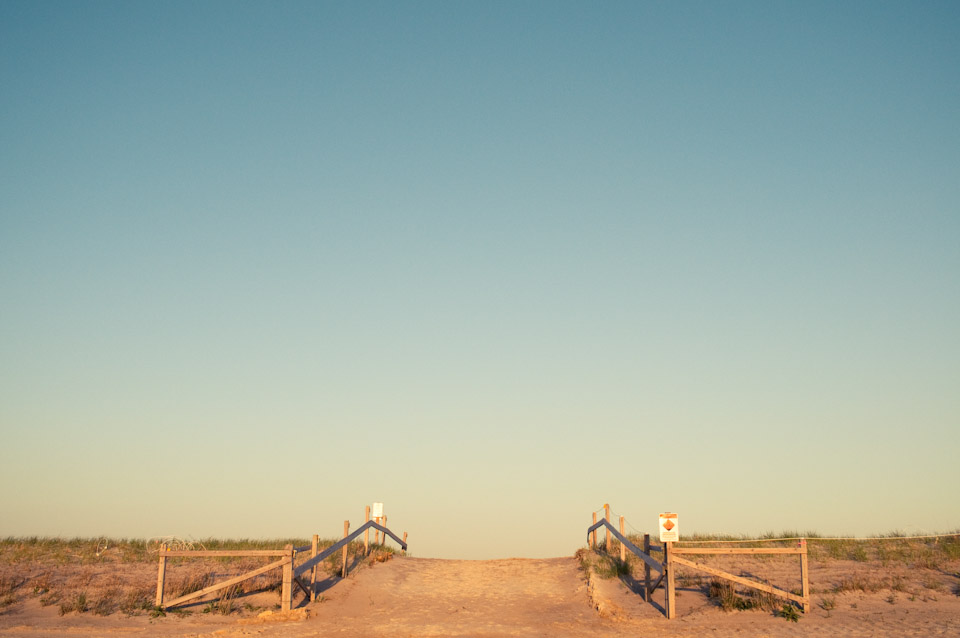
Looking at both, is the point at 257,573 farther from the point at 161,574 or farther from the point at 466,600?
the point at 466,600

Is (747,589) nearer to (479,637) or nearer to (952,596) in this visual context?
(952,596)

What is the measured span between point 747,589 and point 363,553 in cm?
1371

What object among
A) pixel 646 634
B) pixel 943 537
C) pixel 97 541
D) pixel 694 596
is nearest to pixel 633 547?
pixel 694 596

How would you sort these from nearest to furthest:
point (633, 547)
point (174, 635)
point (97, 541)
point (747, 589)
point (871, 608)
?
point (174, 635) < point (871, 608) < point (747, 589) < point (633, 547) < point (97, 541)

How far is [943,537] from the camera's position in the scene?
2684 centimetres

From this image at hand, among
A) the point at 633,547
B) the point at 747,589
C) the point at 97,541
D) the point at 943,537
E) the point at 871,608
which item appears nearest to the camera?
the point at 871,608

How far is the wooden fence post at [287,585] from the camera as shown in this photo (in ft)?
64.1

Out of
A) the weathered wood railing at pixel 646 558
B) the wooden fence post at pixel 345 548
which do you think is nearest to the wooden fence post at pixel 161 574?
the wooden fence post at pixel 345 548

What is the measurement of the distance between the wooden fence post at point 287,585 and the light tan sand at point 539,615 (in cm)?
39

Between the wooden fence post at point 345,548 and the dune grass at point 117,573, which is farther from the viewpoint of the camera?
the wooden fence post at point 345,548

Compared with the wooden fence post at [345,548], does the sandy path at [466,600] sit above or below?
below

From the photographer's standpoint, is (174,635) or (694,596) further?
(694,596)

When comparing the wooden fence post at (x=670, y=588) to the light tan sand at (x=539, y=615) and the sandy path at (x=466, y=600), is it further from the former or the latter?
the sandy path at (x=466, y=600)

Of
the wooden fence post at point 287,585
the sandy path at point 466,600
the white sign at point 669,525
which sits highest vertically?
the white sign at point 669,525
